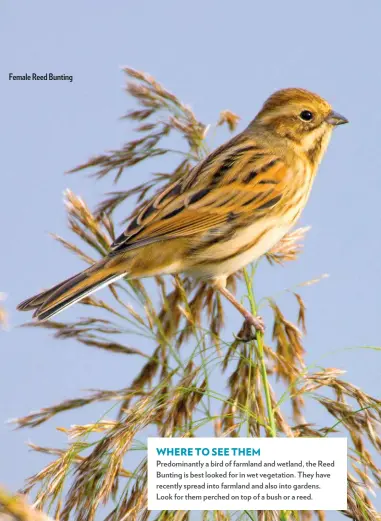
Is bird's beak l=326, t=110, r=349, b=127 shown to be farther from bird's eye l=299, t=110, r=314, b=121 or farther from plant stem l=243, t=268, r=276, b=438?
plant stem l=243, t=268, r=276, b=438

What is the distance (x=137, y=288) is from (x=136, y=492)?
1.02 meters

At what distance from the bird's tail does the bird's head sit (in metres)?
1.44

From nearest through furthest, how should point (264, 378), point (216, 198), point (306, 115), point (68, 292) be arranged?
1. point (264, 378)
2. point (68, 292)
3. point (216, 198)
4. point (306, 115)

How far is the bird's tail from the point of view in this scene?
119 inches

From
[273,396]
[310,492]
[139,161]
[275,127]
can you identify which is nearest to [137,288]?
[139,161]

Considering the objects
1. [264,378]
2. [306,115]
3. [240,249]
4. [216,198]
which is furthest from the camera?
[306,115]

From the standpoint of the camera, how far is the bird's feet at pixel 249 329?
289 cm

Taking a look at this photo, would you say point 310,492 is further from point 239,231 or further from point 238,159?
point 238,159

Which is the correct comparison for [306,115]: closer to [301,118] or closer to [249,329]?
[301,118]

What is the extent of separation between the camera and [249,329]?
319 centimetres

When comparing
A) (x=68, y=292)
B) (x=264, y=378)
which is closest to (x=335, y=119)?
(x=68, y=292)

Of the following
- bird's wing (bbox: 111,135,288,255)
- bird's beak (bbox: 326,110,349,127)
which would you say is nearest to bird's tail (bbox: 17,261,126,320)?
bird's wing (bbox: 111,135,288,255)

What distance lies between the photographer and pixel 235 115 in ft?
12.6

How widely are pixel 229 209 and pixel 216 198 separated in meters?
0.09
